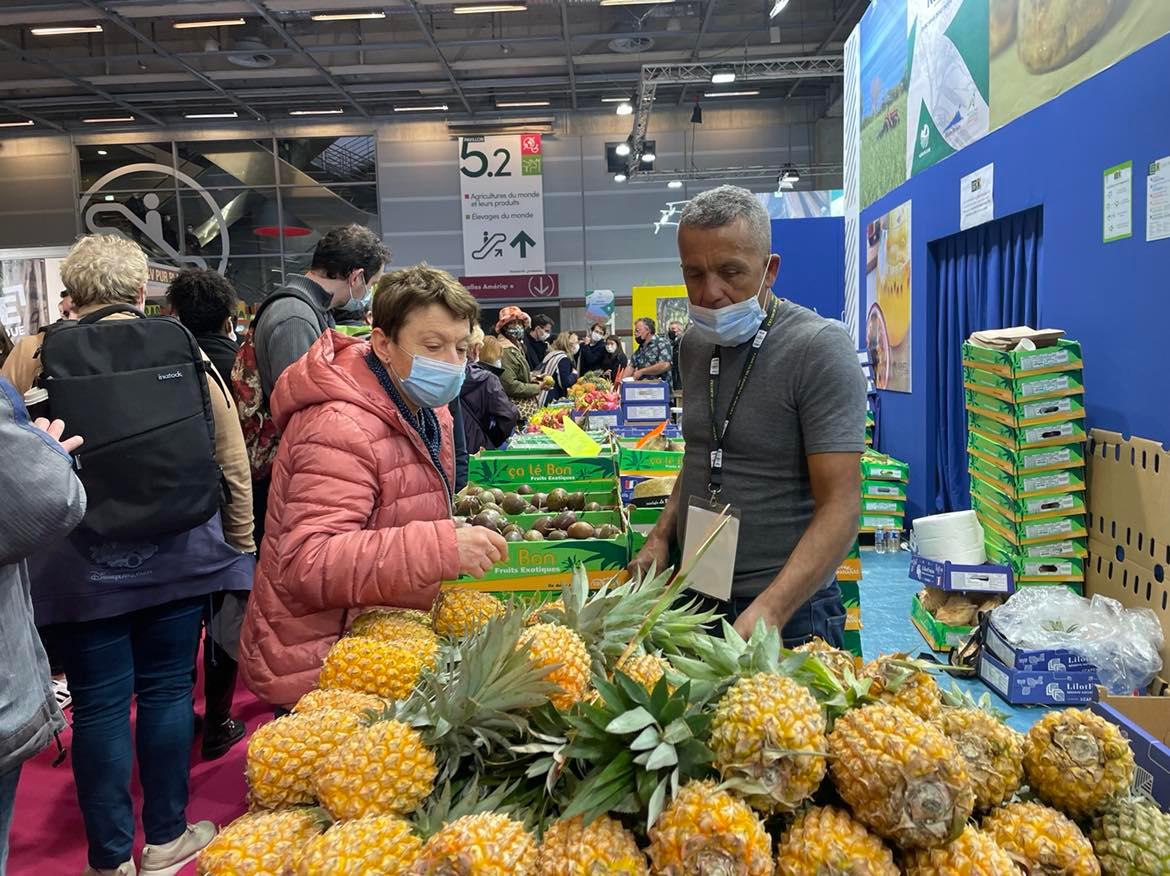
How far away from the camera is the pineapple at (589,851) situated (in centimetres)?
87

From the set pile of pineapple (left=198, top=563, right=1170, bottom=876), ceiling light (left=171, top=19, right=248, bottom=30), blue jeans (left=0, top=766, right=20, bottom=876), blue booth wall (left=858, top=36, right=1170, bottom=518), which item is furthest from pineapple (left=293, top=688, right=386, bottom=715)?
ceiling light (left=171, top=19, right=248, bottom=30)

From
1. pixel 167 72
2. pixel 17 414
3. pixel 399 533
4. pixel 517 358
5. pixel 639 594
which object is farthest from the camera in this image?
pixel 167 72

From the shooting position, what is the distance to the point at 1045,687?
3.65 metres

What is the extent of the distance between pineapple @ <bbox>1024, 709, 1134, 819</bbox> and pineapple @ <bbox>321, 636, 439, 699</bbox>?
82cm

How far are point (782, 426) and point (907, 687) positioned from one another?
90cm

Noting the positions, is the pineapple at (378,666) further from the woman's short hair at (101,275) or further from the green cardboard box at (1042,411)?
the green cardboard box at (1042,411)

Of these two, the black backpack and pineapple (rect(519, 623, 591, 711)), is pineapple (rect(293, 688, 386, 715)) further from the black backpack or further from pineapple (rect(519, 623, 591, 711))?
the black backpack

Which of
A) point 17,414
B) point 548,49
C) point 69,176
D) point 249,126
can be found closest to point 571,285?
point 548,49

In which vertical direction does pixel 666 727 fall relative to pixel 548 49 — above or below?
below

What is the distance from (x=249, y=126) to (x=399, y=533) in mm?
20037

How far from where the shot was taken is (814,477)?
6.11 ft

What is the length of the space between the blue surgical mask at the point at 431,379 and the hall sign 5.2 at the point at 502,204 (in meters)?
16.8

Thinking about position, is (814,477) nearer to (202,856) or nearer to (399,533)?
(399,533)

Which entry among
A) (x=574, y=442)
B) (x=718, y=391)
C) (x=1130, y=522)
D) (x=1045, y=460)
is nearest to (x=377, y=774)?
(x=718, y=391)
